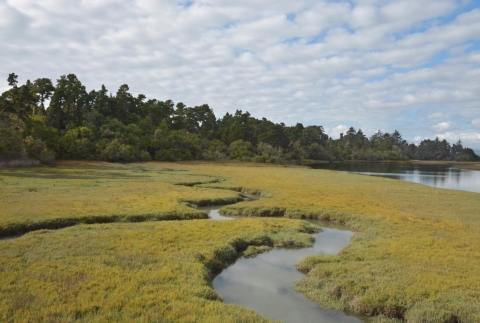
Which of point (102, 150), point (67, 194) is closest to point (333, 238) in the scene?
point (67, 194)

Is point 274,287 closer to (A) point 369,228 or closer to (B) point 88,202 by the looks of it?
(A) point 369,228

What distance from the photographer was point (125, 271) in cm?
1173

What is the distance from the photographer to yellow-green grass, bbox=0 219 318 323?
886 centimetres

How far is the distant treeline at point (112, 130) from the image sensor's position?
202 feet

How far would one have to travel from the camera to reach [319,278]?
12.7 m

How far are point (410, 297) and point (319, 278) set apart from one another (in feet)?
10.9

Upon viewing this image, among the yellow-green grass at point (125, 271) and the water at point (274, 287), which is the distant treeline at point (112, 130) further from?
the water at point (274, 287)

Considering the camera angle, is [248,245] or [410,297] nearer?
[410,297]

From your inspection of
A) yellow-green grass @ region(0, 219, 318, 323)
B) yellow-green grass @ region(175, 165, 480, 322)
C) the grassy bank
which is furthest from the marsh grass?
yellow-green grass @ region(175, 165, 480, 322)

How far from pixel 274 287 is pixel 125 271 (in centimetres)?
563

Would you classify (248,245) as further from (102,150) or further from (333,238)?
(102,150)

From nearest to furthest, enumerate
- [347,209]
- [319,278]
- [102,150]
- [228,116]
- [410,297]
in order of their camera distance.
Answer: [410,297], [319,278], [347,209], [102,150], [228,116]

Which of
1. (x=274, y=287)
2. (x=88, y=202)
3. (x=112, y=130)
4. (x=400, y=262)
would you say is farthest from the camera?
(x=112, y=130)

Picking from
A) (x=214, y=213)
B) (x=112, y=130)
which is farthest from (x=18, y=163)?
(x=214, y=213)
